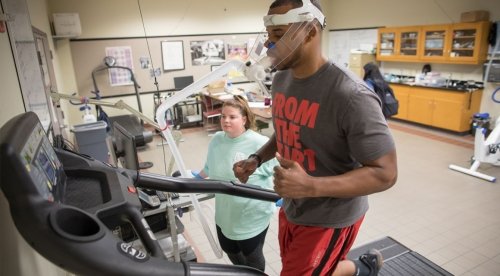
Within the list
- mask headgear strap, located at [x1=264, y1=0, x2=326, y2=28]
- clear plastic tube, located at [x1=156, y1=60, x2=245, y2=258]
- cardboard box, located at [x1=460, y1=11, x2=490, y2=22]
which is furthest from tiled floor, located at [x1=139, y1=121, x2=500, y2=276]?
cardboard box, located at [x1=460, y1=11, x2=490, y2=22]

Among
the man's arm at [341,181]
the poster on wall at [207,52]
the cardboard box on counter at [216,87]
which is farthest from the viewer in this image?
the poster on wall at [207,52]

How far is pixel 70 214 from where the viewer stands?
1.99 feet

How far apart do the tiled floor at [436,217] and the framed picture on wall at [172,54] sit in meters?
3.13

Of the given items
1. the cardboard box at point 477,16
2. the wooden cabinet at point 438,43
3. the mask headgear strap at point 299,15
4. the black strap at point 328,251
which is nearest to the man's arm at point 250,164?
the black strap at point 328,251

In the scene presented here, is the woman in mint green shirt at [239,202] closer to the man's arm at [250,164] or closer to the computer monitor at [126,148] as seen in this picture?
the man's arm at [250,164]

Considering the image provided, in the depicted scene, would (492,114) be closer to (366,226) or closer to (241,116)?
(366,226)

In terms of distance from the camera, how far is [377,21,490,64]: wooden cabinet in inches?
229

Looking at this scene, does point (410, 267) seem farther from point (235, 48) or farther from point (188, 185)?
point (235, 48)

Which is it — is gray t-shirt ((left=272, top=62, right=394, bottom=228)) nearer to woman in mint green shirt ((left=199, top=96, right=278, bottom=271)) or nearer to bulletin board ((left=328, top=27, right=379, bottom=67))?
woman in mint green shirt ((left=199, top=96, right=278, bottom=271))

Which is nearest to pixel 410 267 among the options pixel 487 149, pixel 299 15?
pixel 299 15

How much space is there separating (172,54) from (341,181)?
23.5 ft

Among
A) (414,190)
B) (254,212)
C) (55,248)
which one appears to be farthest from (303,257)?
(414,190)

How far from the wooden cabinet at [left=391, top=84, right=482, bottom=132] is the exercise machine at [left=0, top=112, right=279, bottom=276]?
6.57 meters

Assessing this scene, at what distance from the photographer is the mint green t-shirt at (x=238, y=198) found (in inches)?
76.7
